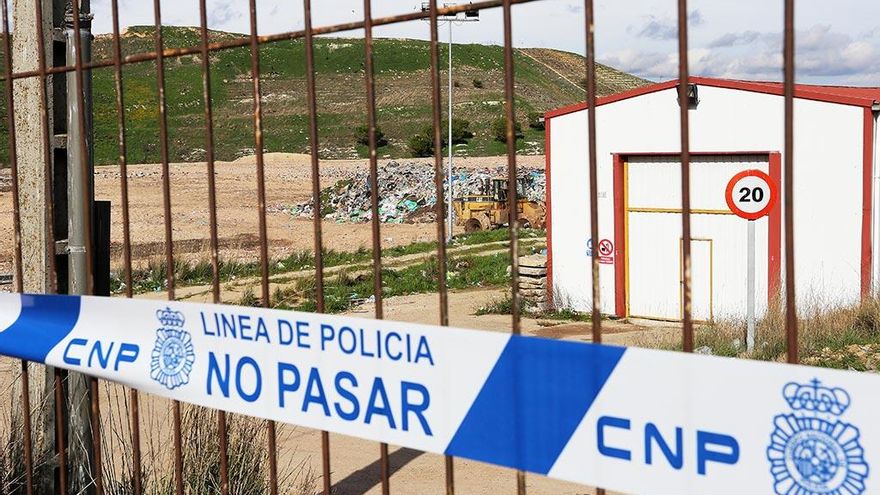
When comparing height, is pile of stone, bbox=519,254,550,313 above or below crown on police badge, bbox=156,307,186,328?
below

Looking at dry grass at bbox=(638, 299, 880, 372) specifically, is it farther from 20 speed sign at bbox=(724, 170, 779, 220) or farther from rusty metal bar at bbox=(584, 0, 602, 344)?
rusty metal bar at bbox=(584, 0, 602, 344)

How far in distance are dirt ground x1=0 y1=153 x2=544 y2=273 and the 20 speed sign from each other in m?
16.1

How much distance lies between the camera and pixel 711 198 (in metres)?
15.9

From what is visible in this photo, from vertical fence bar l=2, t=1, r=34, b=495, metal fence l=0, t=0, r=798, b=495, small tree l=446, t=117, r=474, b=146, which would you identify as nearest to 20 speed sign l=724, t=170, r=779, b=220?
vertical fence bar l=2, t=1, r=34, b=495

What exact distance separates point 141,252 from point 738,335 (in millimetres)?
18661

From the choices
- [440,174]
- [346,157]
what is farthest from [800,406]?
[346,157]

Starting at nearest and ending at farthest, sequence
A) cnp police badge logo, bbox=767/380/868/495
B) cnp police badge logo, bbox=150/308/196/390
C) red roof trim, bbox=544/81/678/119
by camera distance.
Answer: cnp police badge logo, bbox=767/380/868/495 → cnp police badge logo, bbox=150/308/196/390 → red roof trim, bbox=544/81/678/119

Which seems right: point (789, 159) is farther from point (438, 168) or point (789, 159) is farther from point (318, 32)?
point (318, 32)

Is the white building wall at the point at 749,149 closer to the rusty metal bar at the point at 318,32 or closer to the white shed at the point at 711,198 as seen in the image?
the white shed at the point at 711,198

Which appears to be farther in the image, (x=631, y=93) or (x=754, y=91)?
(x=631, y=93)

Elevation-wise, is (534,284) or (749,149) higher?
(749,149)

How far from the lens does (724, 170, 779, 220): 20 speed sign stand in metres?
10.9

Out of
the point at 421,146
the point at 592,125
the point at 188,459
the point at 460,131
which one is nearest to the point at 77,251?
the point at 188,459

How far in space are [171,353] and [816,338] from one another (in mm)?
9239
